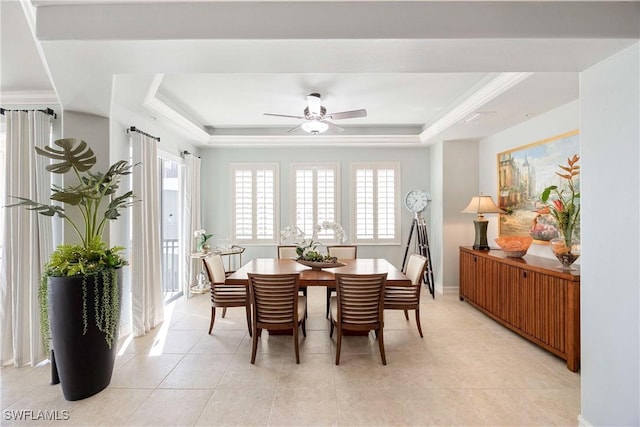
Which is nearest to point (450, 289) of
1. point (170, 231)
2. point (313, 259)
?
point (313, 259)

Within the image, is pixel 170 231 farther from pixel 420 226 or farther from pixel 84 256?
pixel 420 226

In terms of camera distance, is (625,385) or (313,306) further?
(313,306)

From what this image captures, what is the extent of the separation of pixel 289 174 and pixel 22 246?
3693 millimetres

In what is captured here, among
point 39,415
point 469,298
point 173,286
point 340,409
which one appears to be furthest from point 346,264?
point 173,286

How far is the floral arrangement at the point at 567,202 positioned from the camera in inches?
114

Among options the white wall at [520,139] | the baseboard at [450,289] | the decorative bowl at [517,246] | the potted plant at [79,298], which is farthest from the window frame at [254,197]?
the decorative bowl at [517,246]

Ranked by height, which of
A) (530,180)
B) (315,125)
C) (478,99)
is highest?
(478,99)

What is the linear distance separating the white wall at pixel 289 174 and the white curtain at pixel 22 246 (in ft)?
9.13

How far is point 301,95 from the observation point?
3775mm

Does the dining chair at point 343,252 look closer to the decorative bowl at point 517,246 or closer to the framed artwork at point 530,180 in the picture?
the decorative bowl at point 517,246

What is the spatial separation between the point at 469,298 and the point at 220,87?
4.41m

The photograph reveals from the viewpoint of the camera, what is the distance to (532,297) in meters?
3.03

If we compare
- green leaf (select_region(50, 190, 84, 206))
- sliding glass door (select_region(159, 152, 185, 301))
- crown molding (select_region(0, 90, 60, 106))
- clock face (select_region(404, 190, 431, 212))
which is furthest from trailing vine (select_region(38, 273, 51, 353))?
clock face (select_region(404, 190, 431, 212))

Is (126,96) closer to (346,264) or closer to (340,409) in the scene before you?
(346,264)
